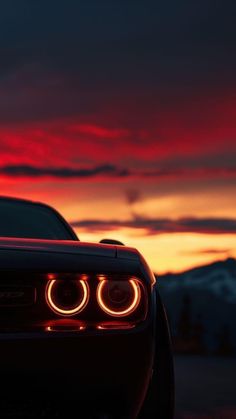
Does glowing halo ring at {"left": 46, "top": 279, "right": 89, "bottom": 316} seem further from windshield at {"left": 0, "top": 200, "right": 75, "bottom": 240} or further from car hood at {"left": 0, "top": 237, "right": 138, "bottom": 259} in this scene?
windshield at {"left": 0, "top": 200, "right": 75, "bottom": 240}

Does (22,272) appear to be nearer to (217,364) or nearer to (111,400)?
(111,400)

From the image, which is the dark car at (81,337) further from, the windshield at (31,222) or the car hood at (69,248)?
the windshield at (31,222)

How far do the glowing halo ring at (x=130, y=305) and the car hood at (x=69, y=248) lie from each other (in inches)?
7.7

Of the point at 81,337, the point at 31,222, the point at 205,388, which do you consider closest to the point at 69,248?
the point at 81,337

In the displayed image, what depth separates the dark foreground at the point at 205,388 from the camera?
581 cm

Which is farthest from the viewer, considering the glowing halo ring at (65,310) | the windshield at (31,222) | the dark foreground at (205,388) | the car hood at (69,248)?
the dark foreground at (205,388)

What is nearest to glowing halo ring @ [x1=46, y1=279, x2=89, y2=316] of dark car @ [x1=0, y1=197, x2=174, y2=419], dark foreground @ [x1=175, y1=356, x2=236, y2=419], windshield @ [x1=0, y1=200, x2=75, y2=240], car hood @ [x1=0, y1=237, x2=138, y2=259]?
dark car @ [x1=0, y1=197, x2=174, y2=419]

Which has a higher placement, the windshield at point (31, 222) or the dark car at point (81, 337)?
the windshield at point (31, 222)

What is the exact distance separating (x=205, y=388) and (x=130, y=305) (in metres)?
4.17

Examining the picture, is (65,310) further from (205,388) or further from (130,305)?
(205,388)

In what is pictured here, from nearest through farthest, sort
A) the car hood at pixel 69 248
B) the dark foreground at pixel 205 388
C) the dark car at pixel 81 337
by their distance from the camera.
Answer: the dark car at pixel 81 337
the car hood at pixel 69 248
the dark foreground at pixel 205 388

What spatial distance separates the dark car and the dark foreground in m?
2.36

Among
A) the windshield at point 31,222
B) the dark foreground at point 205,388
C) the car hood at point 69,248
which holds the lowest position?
the dark foreground at point 205,388

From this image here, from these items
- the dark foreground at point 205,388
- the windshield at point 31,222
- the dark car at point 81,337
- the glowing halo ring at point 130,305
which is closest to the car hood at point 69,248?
the dark car at point 81,337
